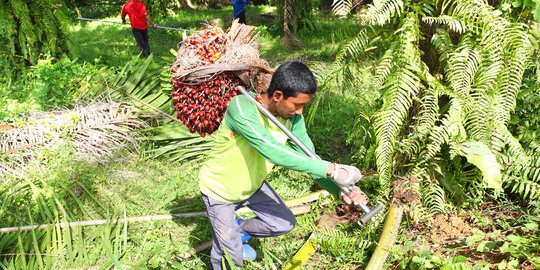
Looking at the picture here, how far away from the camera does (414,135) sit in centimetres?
305

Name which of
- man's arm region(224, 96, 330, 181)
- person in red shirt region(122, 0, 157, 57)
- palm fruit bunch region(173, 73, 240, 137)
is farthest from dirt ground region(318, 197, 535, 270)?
person in red shirt region(122, 0, 157, 57)

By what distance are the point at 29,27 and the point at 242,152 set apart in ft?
17.6

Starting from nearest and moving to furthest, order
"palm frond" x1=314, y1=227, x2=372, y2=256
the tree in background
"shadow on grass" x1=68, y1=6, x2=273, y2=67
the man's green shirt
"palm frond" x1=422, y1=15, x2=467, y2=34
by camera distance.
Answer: the man's green shirt < "palm frond" x1=422, y1=15, x2=467, y2=34 < "palm frond" x1=314, y1=227, x2=372, y2=256 < the tree in background < "shadow on grass" x1=68, y1=6, x2=273, y2=67

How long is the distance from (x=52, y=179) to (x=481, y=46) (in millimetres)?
4058

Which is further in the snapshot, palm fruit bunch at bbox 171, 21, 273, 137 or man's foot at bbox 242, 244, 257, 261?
man's foot at bbox 242, 244, 257, 261

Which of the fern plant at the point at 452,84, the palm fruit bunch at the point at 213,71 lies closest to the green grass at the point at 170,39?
the palm fruit bunch at the point at 213,71

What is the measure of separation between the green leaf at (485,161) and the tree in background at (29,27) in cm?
590

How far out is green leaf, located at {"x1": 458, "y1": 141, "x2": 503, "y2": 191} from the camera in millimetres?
2719

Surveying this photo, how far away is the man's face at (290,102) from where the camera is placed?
2289 mm

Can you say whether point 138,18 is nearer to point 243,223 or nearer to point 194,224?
point 194,224

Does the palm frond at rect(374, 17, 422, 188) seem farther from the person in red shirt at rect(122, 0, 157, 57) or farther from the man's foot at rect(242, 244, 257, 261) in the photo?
the person in red shirt at rect(122, 0, 157, 57)

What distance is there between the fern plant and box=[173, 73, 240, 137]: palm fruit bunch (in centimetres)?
93

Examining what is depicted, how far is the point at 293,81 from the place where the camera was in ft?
7.34

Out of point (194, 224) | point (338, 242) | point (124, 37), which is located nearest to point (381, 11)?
point (338, 242)
